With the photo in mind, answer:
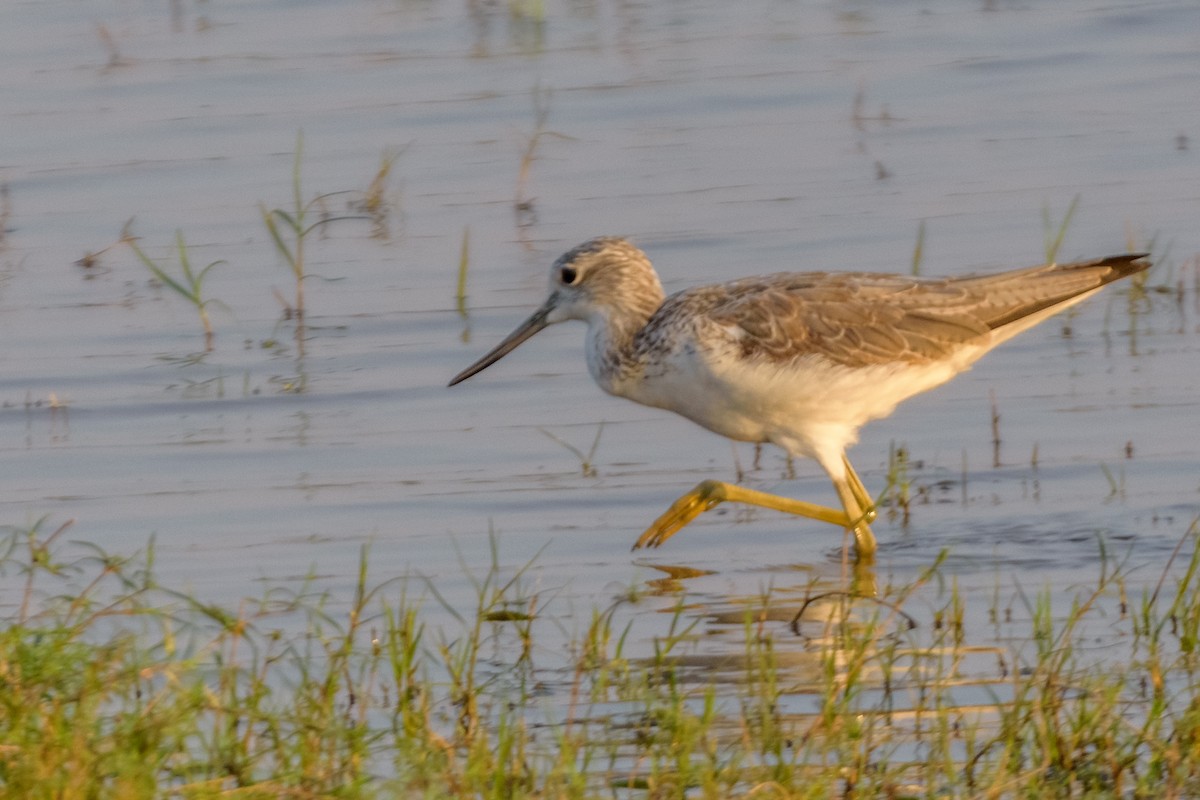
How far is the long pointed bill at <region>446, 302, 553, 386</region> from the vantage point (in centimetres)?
805

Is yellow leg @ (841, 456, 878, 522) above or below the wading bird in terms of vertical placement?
below

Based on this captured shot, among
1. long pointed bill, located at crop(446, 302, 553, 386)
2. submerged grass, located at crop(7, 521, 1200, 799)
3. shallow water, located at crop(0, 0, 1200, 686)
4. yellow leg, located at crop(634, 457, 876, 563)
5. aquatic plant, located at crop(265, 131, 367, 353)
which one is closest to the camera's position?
submerged grass, located at crop(7, 521, 1200, 799)

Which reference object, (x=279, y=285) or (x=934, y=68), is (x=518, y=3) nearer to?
(x=934, y=68)

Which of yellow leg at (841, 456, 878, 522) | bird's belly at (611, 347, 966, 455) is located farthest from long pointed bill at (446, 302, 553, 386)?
yellow leg at (841, 456, 878, 522)

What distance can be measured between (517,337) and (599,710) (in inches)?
119

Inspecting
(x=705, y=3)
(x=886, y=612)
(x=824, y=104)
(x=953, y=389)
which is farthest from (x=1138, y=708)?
(x=705, y=3)

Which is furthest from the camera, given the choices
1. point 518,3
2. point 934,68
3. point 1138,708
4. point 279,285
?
point 518,3

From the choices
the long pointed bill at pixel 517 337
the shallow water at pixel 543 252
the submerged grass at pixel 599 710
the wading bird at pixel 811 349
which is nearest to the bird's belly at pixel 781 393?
the wading bird at pixel 811 349

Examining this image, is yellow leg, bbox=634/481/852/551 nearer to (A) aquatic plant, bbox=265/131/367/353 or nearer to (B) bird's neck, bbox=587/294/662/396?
(B) bird's neck, bbox=587/294/662/396

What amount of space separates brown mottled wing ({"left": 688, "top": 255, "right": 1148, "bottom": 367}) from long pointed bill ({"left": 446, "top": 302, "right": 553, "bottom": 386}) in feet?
2.99

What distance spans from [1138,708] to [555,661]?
1.58m

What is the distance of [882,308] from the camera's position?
7328 mm

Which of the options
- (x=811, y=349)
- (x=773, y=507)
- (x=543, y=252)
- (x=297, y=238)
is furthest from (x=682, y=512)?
(x=543, y=252)

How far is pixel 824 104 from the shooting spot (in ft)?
41.6
